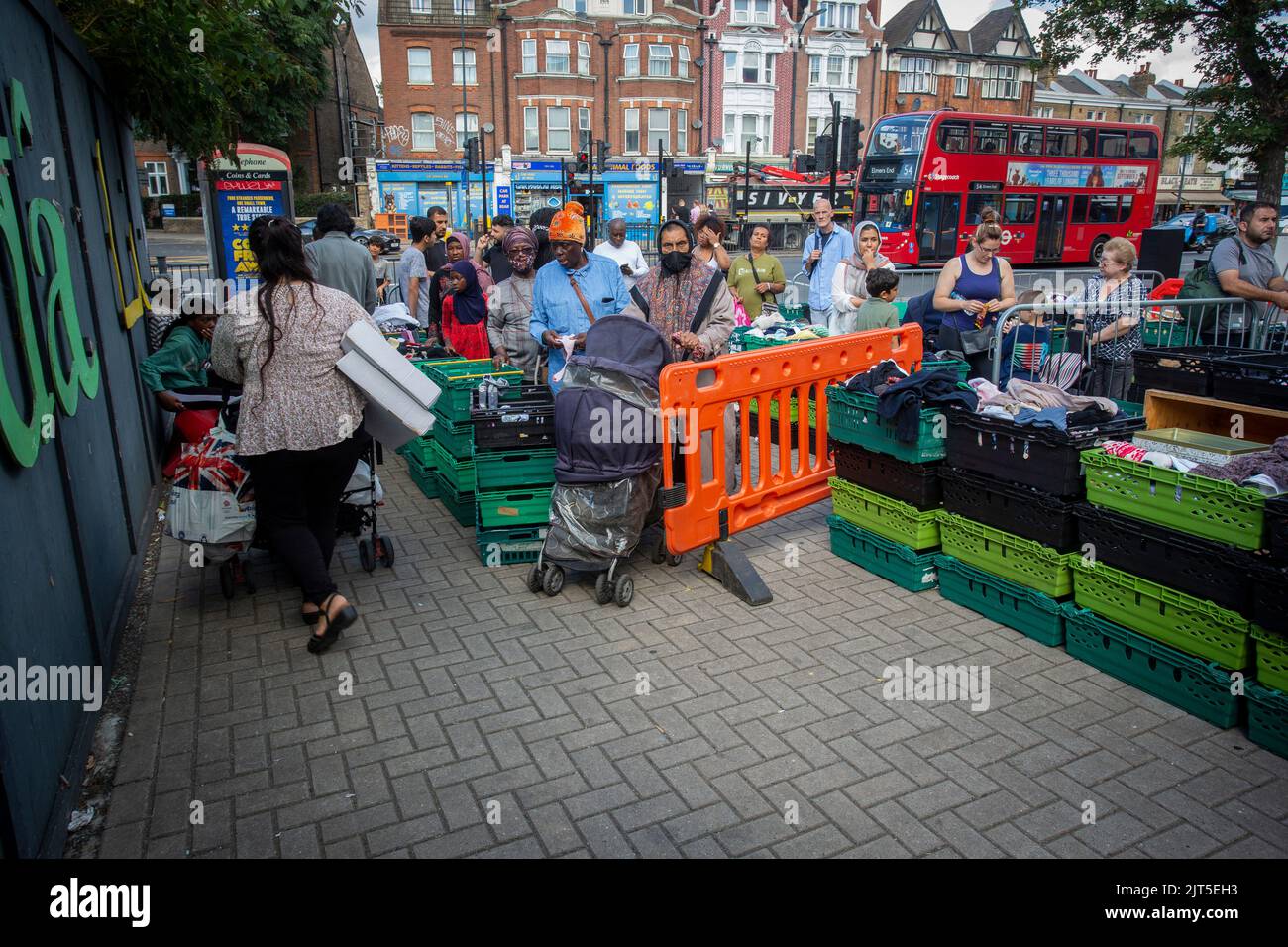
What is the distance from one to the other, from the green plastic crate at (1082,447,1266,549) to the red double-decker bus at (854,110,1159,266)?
22.8 metres

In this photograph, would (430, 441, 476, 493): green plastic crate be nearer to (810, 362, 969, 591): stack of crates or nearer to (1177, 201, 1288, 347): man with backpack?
(810, 362, 969, 591): stack of crates

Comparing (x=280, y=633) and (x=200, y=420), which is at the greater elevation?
(x=200, y=420)

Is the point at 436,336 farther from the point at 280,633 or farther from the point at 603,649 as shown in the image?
the point at 603,649

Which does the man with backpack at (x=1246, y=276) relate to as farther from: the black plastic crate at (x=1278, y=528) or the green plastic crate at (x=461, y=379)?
the green plastic crate at (x=461, y=379)

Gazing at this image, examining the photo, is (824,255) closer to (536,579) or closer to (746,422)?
(746,422)

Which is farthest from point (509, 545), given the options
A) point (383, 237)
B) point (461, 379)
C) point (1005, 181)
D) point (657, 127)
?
point (657, 127)

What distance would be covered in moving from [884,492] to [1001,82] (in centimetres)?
6221

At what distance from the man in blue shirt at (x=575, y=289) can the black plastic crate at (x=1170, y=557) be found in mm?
3432

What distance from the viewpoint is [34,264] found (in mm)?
3932

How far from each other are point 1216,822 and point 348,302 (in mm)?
4647

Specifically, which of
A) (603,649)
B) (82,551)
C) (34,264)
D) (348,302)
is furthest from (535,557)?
(34,264)

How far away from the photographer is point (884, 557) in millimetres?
5797

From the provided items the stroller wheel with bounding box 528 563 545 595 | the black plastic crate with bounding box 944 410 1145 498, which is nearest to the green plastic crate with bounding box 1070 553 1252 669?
the black plastic crate with bounding box 944 410 1145 498

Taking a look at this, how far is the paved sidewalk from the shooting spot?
338 cm
